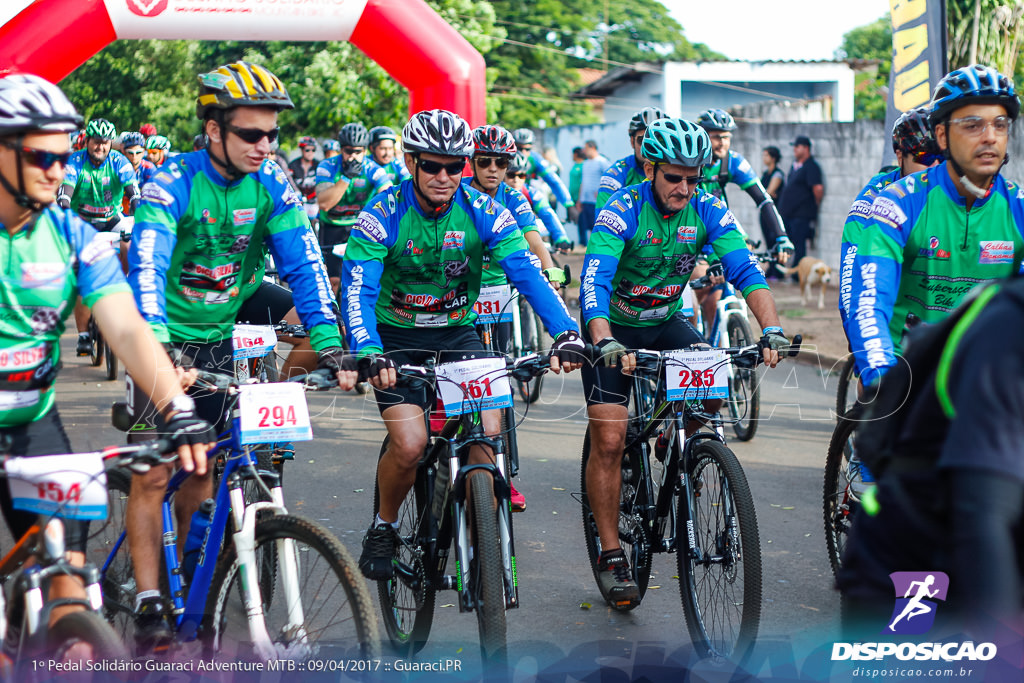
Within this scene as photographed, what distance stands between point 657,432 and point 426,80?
374 inches

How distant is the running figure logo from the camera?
2359mm

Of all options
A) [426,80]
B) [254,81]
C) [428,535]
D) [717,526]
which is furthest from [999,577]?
[426,80]

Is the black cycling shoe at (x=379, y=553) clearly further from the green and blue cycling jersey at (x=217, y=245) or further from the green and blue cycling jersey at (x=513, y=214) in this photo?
the green and blue cycling jersey at (x=513, y=214)

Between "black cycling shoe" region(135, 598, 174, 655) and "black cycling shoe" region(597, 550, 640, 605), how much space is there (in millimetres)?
1973

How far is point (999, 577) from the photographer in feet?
6.46

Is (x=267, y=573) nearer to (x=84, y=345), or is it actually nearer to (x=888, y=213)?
(x=888, y=213)

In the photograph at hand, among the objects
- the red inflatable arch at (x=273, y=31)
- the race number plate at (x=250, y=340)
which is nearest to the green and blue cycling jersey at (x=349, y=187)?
the red inflatable arch at (x=273, y=31)

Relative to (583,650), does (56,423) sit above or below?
above

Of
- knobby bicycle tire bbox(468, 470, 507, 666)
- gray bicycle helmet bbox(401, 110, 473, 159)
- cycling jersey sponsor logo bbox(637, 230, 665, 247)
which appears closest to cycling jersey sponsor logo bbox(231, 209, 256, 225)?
gray bicycle helmet bbox(401, 110, 473, 159)

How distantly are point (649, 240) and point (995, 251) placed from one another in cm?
155

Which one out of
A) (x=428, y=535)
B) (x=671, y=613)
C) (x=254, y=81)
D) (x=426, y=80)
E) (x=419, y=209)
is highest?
(x=426, y=80)

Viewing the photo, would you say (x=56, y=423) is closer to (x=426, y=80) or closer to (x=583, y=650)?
(x=583, y=650)

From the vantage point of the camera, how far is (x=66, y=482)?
3139 millimetres

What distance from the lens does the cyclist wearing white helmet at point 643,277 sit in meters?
5.09
